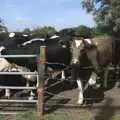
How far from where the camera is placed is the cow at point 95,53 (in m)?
10.1

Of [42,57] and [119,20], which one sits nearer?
[42,57]

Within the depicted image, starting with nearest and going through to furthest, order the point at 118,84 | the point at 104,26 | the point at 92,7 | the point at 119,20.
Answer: the point at 118,84 → the point at 119,20 → the point at 104,26 → the point at 92,7

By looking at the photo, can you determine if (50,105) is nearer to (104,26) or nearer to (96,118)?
(96,118)

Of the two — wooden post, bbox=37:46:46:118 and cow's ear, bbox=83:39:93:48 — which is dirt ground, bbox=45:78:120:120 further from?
cow's ear, bbox=83:39:93:48

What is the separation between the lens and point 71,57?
11.1m

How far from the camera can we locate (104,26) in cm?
2475

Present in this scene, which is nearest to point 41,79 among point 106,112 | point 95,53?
point 106,112

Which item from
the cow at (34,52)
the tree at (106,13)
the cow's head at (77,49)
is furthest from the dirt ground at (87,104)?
the tree at (106,13)

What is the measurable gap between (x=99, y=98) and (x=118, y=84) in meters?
2.07

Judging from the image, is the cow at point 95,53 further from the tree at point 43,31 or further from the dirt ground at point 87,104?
the tree at point 43,31

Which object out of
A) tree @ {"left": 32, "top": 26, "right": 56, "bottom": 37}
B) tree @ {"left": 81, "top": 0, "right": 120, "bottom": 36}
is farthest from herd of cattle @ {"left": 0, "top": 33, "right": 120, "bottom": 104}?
tree @ {"left": 81, "top": 0, "right": 120, "bottom": 36}

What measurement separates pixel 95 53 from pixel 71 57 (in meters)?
0.62

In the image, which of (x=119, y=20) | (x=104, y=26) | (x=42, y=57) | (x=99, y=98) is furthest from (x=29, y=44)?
(x=104, y=26)

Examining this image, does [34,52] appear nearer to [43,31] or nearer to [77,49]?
[77,49]
